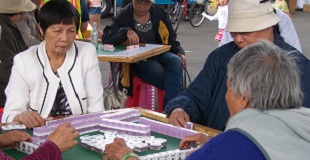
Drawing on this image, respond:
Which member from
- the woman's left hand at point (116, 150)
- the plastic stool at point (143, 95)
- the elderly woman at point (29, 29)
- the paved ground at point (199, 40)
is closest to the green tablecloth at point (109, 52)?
the plastic stool at point (143, 95)

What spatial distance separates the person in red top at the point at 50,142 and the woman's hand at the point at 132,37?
287 centimetres

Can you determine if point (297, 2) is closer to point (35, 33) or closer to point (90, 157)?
point (35, 33)

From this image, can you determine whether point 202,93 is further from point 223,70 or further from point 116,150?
point 116,150

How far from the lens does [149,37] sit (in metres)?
5.72

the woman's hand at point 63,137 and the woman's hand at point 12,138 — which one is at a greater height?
the woman's hand at point 63,137

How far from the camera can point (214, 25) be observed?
1546 cm

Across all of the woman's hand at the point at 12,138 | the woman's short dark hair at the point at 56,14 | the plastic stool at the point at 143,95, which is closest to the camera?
the woman's hand at the point at 12,138

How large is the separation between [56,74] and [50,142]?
3.20 ft

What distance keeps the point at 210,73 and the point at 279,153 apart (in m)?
1.49

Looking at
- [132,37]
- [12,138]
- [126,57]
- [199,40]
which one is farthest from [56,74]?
[199,40]

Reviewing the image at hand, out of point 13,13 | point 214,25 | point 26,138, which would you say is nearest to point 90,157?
point 26,138

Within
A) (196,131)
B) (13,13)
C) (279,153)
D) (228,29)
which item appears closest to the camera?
(279,153)

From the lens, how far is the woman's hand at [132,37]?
5434 millimetres

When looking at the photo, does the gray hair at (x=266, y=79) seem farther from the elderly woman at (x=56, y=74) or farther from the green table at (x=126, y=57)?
the green table at (x=126, y=57)
